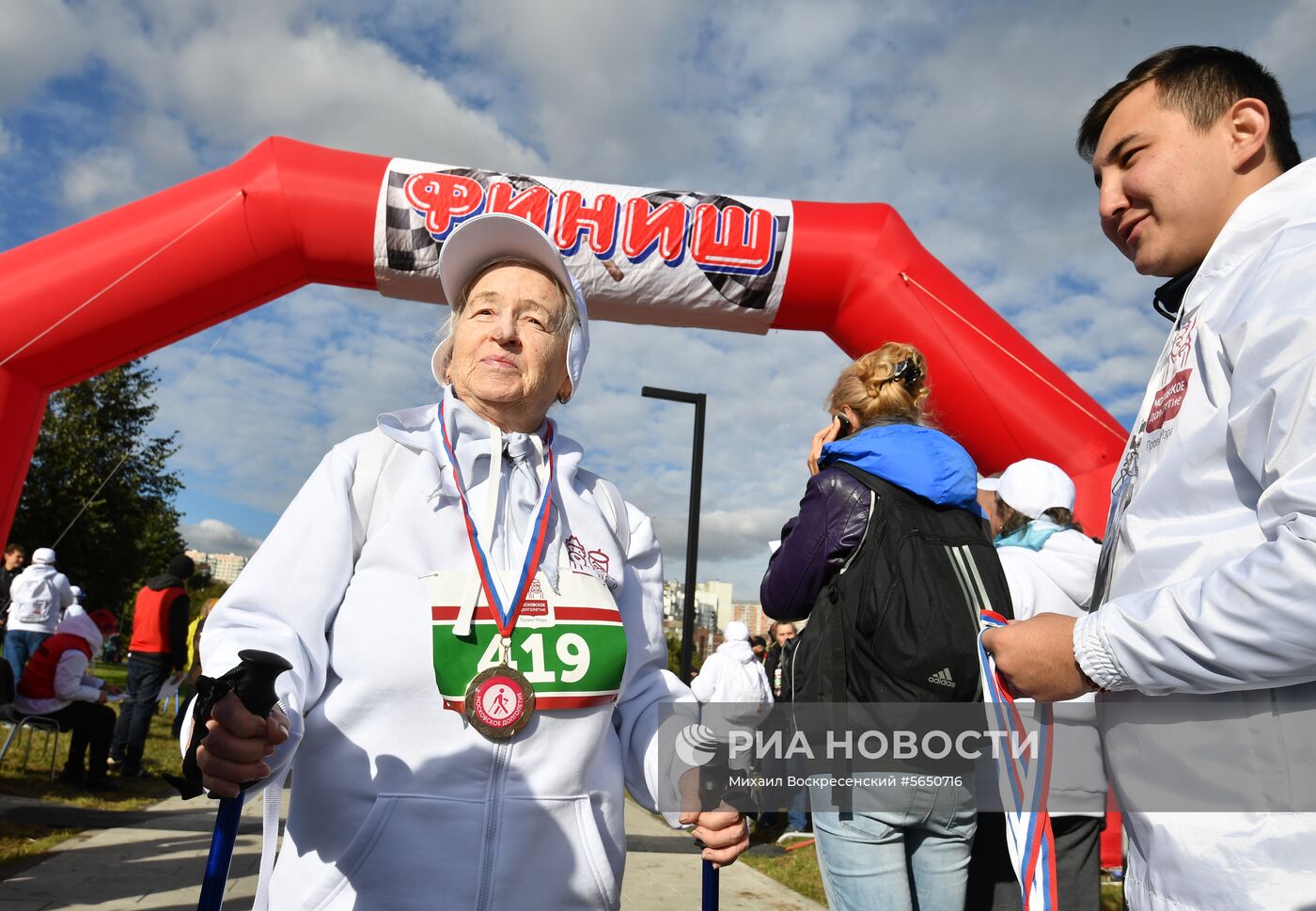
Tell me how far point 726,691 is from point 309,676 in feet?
16.0

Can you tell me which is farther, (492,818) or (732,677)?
(732,677)

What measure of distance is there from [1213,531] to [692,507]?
6.55m

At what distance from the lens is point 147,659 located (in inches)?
302

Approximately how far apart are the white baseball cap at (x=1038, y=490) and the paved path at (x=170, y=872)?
8.91ft

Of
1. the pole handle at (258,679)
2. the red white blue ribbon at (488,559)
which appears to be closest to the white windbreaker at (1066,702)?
the red white blue ribbon at (488,559)

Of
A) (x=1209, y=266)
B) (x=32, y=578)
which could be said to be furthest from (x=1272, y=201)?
(x=32, y=578)

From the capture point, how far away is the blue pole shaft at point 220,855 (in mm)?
1396

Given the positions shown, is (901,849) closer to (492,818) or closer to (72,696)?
(492,818)

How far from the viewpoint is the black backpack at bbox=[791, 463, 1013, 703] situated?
224 centimetres

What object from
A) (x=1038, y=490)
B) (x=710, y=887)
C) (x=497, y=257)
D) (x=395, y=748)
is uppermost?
(x=497, y=257)

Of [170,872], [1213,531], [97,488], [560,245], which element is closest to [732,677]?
[560,245]

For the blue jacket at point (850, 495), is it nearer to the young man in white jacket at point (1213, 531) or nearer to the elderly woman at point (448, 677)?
the elderly woman at point (448, 677)

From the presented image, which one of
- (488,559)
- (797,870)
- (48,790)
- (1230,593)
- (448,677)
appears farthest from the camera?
(48,790)

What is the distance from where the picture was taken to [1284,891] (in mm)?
1103
